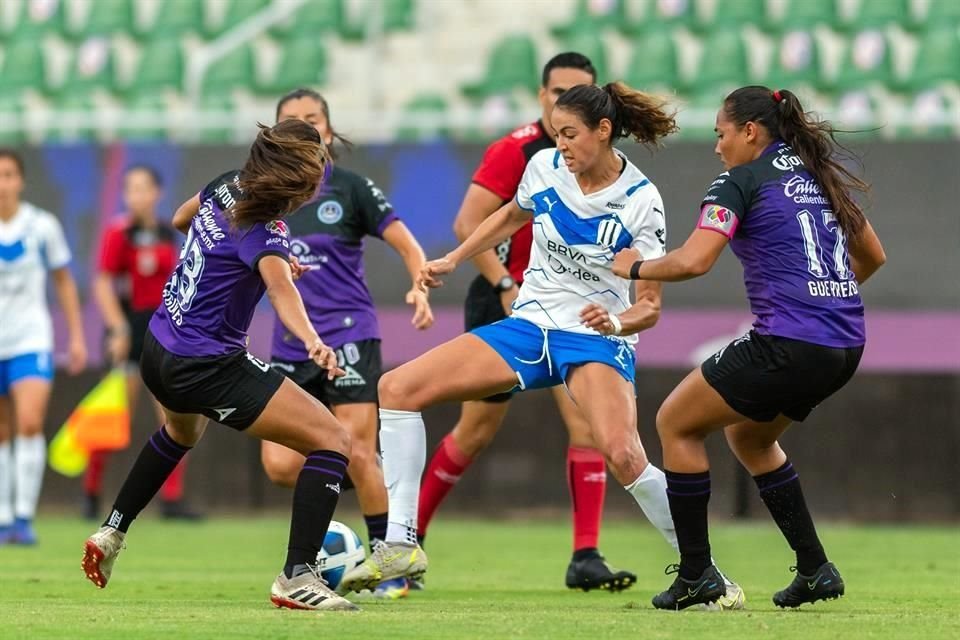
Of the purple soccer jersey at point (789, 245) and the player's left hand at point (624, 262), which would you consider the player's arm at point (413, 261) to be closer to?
the player's left hand at point (624, 262)

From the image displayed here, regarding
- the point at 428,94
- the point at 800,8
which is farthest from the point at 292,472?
the point at 800,8

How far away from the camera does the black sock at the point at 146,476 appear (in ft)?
22.2

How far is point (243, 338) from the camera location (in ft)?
21.4

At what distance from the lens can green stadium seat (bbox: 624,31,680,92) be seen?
14.7m

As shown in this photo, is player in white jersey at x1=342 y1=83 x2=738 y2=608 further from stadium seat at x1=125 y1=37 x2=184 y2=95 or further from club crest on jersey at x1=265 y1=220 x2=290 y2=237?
stadium seat at x1=125 y1=37 x2=184 y2=95

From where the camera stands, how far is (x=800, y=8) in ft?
49.4

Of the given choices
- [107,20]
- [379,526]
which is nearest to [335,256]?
[379,526]

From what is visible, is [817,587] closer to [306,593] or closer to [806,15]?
[306,593]

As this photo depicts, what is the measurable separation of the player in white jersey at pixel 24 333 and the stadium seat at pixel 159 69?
4.98 metres

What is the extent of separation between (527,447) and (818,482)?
6.97 feet

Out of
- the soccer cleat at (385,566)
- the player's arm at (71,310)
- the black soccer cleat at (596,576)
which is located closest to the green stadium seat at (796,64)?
the player's arm at (71,310)

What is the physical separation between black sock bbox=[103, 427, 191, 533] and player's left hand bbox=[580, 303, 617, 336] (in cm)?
175

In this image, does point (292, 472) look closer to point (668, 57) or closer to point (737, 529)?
point (737, 529)

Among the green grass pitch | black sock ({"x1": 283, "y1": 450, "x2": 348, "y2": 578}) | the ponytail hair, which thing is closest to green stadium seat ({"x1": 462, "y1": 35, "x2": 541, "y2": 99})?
the green grass pitch
